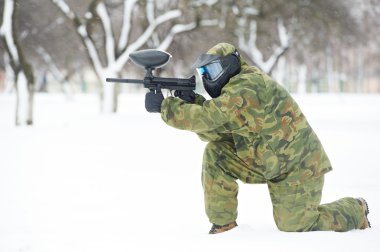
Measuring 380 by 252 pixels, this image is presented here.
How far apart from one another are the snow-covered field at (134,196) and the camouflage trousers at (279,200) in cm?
9

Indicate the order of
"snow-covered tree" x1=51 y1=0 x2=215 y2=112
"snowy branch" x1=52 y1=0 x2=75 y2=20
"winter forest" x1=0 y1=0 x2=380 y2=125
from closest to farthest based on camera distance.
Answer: "winter forest" x1=0 y1=0 x2=380 y2=125 → "snowy branch" x1=52 y1=0 x2=75 y2=20 → "snow-covered tree" x1=51 y1=0 x2=215 y2=112

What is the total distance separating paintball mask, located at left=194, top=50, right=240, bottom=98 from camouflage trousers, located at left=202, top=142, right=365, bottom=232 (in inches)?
15.5

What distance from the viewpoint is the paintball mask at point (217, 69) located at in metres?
3.27

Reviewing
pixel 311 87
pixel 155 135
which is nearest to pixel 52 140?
pixel 155 135

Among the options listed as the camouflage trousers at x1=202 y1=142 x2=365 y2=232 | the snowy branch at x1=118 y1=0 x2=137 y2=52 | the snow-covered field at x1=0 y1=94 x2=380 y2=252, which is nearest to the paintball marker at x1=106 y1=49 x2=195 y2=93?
the camouflage trousers at x1=202 y1=142 x2=365 y2=232

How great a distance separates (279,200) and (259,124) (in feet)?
1.64

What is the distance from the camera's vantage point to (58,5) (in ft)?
51.5

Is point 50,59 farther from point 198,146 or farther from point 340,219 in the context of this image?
point 340,219

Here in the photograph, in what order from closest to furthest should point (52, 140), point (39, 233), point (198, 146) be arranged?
point (39, 233) → point (198, 146) → point (52, 140)

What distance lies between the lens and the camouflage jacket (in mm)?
3092

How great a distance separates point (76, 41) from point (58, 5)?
17.0 metres

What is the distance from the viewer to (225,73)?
3273mm

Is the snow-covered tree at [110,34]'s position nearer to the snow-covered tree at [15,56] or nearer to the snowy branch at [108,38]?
the snowy branch at [108,38]

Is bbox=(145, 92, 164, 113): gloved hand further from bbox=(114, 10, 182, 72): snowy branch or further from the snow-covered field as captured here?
bbox=(114, 10, 182, 72): snowy branch
